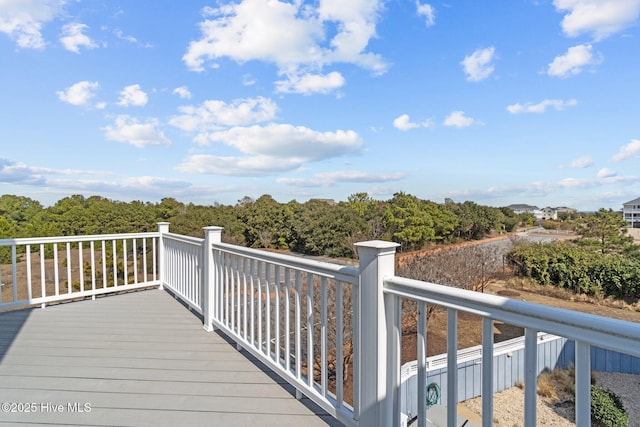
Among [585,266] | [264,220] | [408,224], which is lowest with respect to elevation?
[585,266]

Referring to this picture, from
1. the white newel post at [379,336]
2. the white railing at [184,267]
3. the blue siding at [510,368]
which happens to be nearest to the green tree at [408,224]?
the blue siding at [510,368]

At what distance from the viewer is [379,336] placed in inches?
59.8

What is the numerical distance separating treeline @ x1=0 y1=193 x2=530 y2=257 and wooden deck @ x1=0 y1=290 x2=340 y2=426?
15.4m

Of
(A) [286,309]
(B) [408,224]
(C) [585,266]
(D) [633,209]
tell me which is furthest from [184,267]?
(D) [633,209]

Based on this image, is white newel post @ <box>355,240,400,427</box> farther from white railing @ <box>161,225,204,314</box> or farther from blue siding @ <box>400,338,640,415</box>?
blue siding @ <box>400,338,640,415</box>

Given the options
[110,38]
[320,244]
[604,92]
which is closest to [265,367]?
[110,38]

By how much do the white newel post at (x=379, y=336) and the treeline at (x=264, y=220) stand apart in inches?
677

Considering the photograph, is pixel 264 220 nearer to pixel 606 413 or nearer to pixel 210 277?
pixel 606 413

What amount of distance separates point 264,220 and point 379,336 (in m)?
23.4

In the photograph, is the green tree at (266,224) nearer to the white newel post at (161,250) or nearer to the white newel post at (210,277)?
the white newel post at (161,250)

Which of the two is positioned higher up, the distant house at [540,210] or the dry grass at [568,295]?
the distant house at [540,210]

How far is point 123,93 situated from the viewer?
295 inches

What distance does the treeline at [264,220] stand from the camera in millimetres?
20438

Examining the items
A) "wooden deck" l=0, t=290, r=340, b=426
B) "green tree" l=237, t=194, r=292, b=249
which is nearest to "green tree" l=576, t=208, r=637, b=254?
"green tree" l=237, t=194, r=292, b=249
